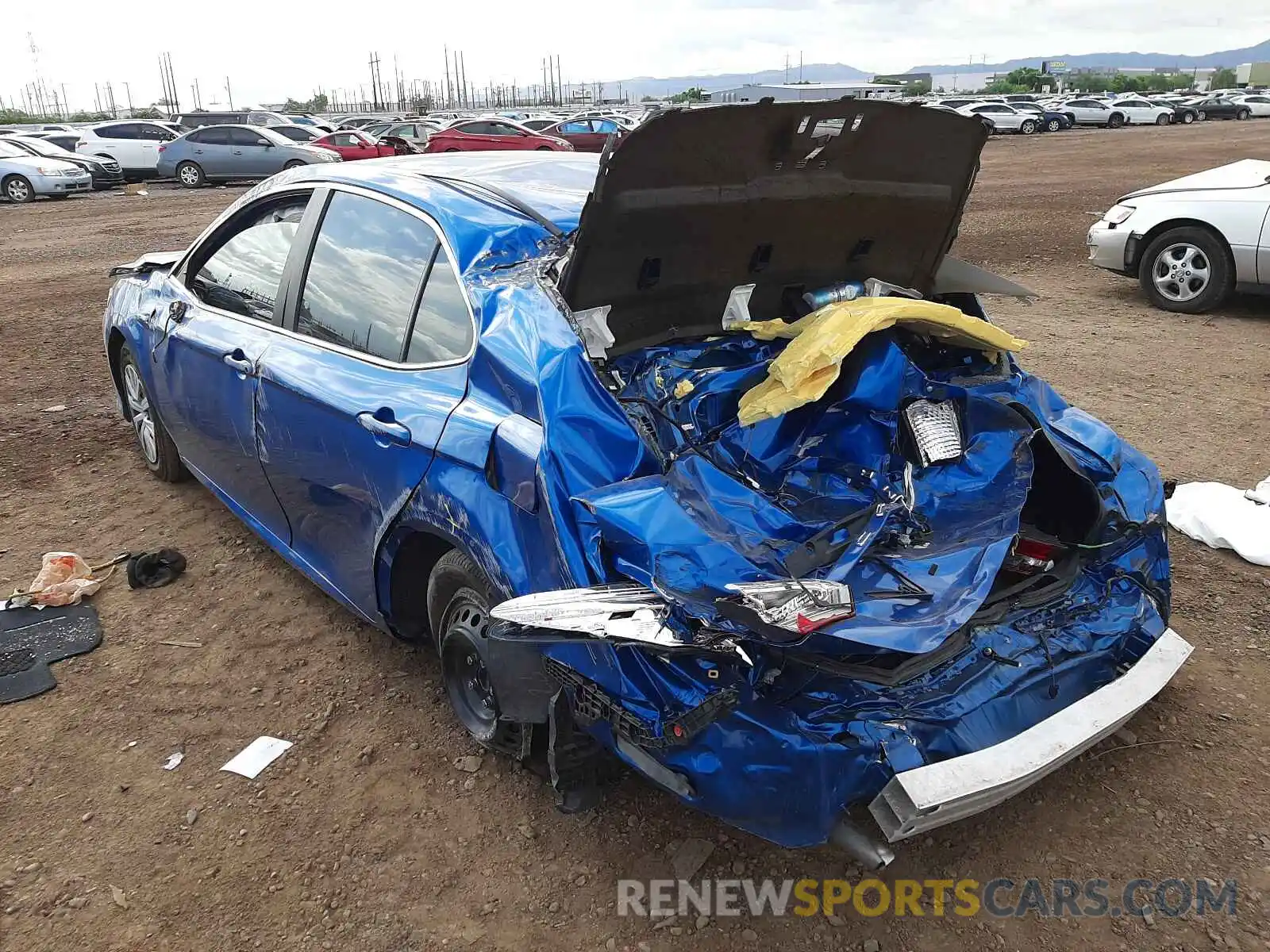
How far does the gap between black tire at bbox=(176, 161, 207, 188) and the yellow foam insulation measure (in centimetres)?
2122

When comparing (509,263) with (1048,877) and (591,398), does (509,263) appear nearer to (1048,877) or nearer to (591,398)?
(591,398)

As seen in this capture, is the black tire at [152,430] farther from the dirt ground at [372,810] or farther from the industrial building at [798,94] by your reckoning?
the industrial building at [798,94]

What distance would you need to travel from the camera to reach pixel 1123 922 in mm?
2352

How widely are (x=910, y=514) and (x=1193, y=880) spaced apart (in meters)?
1.23

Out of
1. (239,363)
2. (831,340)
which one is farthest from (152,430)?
(831,340)

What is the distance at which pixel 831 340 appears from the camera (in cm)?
244

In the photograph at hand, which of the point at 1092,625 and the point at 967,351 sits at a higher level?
the point at 967,351

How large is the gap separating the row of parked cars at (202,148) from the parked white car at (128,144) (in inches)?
0.7

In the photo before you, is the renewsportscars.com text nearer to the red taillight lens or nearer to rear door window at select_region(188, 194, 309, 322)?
the red taillight lens

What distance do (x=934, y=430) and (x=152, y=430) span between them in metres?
4.05

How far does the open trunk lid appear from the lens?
8.39 ft

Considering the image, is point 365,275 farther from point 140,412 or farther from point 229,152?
point 229,152

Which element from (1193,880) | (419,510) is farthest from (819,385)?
(1193,880)

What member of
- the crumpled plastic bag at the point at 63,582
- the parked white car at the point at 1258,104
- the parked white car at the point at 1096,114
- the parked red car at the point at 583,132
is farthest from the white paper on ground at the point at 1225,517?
the parked white car at the point at 1258,104
